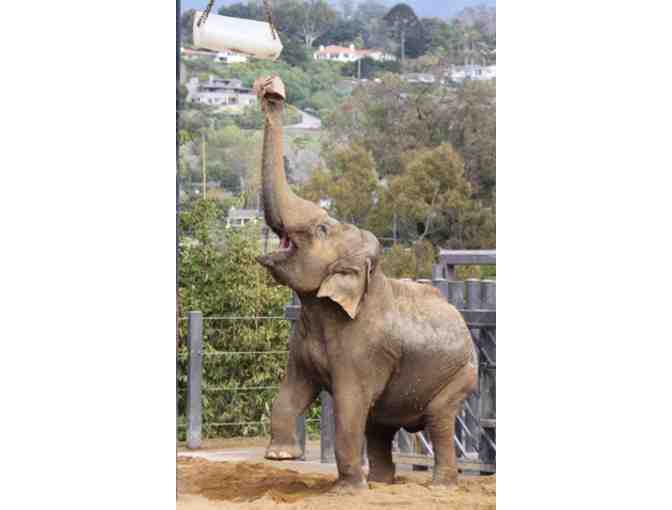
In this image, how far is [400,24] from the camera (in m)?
8.32

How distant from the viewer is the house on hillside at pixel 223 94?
7.70m

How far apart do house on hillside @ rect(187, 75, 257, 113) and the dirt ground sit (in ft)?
7.79

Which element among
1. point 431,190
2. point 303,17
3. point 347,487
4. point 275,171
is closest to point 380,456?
point 347,487

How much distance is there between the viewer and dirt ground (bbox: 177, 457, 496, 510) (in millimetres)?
5027

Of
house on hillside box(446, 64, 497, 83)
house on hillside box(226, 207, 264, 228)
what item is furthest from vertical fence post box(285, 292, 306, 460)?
house on hillside box(446, 64, 497, 83)

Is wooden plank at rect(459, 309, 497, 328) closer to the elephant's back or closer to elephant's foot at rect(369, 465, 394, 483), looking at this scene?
the elephant's back

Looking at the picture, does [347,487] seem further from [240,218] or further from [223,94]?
[223,94]

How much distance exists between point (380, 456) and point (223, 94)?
2846 millimetres

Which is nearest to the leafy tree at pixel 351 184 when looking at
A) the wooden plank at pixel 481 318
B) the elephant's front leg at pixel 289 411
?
the wooden plank at pixel 481 318

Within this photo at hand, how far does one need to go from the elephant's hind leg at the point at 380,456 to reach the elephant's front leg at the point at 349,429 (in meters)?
0.44
